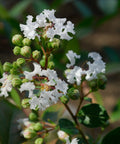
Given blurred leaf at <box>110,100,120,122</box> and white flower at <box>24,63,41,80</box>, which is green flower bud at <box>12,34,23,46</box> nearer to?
white flower at <box>24,63,41,80</box>

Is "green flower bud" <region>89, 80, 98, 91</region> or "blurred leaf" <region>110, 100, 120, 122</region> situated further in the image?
"blurred leaf" <region>110, 100, 120, 122</region>

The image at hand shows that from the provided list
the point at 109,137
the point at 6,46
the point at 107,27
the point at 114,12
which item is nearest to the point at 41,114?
the point at 109,137

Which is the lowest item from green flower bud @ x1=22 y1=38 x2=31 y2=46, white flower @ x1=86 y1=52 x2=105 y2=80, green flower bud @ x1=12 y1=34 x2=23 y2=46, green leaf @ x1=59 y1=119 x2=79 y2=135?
green leaf @ x1=59 y1=119 x2=79 y2=135

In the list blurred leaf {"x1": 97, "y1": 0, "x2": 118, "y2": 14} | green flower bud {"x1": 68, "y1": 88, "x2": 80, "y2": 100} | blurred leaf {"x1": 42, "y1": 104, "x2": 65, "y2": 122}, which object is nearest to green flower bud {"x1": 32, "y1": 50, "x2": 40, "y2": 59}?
green flower bud {"x1": 68, "y1": 88, "x2": 80, "y2": 100}

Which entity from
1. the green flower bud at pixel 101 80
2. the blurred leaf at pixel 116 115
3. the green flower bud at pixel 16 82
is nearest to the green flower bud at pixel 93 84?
the green flower bud at pixel 101 80

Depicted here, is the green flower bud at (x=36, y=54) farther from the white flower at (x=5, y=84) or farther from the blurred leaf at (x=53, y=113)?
the blurred leaf at (x=53, y=113)

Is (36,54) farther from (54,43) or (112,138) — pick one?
(112,138)

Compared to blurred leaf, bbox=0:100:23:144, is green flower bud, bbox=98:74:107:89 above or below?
below
